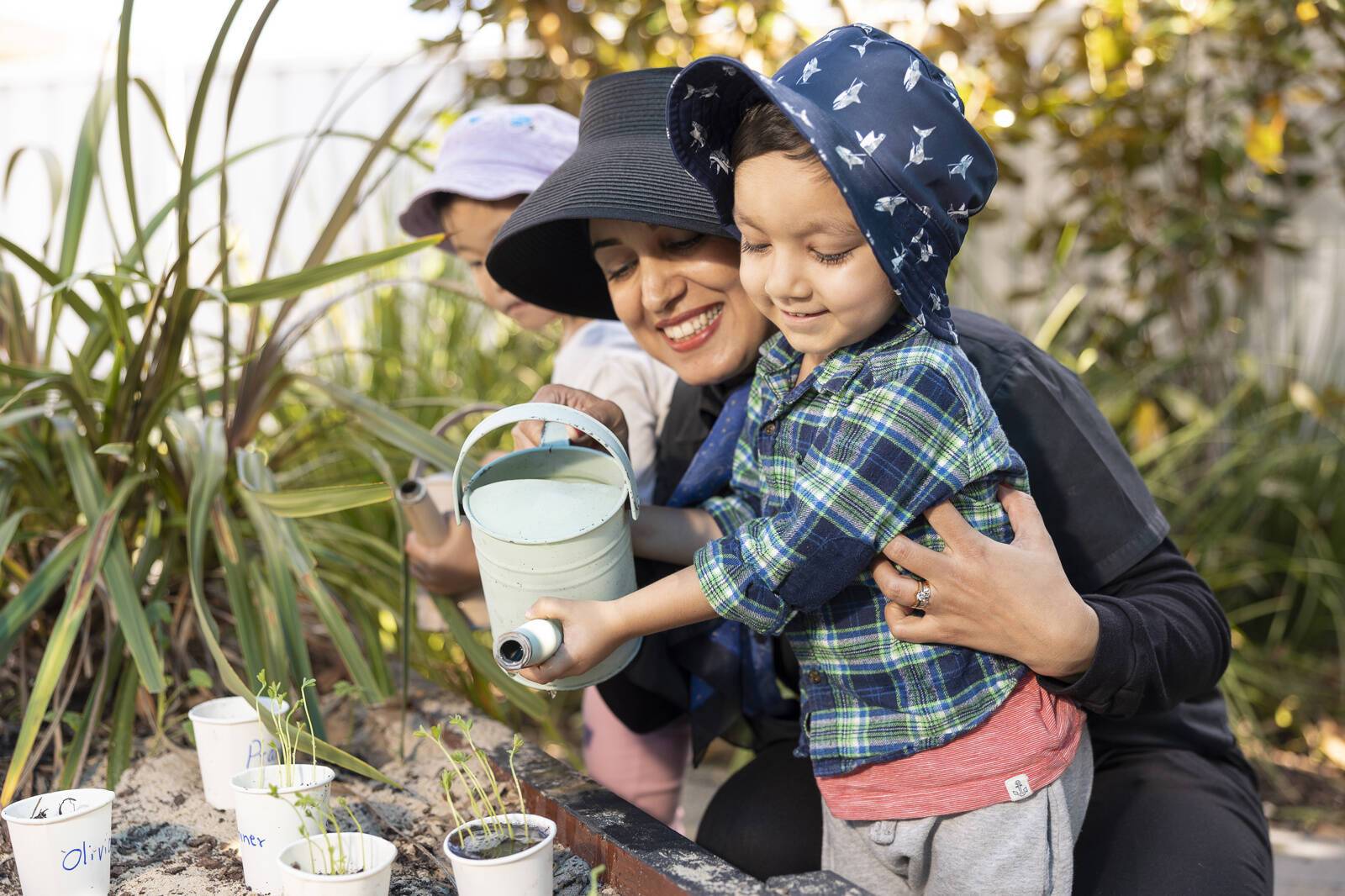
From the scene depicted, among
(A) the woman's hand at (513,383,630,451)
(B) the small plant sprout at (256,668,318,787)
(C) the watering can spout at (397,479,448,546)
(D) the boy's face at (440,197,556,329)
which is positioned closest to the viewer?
(B) the small plant sprout at (256,668,318,787)

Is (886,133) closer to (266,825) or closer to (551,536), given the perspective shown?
(551,536)

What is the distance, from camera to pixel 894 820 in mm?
1488

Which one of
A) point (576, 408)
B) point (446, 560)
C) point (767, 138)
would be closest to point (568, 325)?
point (446, 560)

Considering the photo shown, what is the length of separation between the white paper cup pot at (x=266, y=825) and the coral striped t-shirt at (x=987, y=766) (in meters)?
0.68

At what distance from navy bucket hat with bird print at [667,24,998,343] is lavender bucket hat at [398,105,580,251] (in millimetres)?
979

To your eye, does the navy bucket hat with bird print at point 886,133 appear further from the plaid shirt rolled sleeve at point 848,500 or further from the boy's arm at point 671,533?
the boy's arm at point 671,533

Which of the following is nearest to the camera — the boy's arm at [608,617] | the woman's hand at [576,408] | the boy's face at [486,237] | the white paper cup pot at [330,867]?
the white paper cup pot at [330,867]

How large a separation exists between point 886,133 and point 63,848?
1214mm

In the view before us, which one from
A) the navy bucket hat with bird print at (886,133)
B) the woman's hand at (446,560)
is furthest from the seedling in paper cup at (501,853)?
the navy bucket hat with bird print at (886,133)

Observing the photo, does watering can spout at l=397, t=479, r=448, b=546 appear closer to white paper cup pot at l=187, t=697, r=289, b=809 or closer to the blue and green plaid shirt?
white paper cup pot at l=187, t=697, r=289, b=809

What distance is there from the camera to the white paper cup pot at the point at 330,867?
1.23 meters

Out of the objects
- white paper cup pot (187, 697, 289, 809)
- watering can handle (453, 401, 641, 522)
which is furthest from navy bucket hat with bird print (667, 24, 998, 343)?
white paper cup pot (187, 697, 289, 809)

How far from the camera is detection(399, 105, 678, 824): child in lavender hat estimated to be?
7.45ft

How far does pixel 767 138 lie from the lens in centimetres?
133
